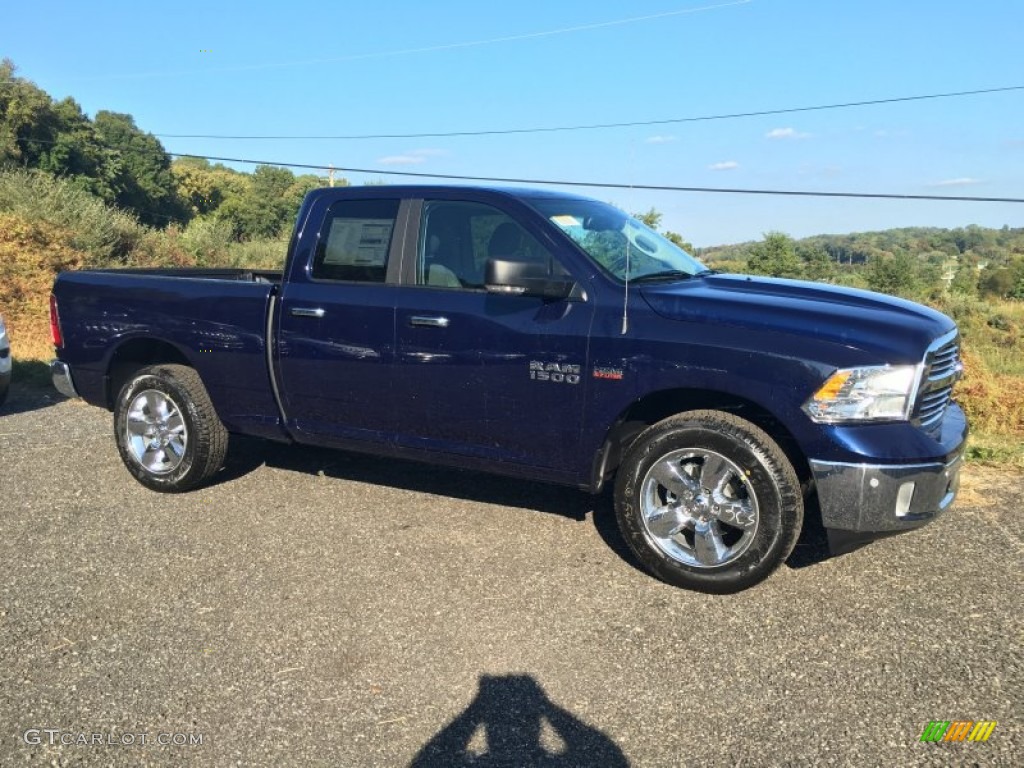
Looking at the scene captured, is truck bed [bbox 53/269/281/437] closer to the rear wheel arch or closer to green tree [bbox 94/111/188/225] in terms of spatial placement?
the rear wheel arch

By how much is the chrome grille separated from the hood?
8cm

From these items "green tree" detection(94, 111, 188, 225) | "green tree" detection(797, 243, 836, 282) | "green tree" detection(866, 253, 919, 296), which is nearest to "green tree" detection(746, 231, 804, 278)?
"green tree" detection(797, 243, 836, 282)

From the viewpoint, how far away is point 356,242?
15.5 ft

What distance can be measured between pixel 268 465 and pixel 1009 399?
689 cm

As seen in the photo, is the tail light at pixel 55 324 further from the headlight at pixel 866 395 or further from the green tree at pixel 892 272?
the green tree at pixel 892 272

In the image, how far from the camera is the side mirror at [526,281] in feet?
12.4

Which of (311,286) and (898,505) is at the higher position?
(311,286)

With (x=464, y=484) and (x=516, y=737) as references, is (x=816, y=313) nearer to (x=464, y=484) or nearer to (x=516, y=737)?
(x=516, y=737)

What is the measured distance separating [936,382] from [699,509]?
48.8 inches

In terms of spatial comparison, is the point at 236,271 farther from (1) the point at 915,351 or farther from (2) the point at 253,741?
(1) the point at 915,351

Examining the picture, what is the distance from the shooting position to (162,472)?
529 centimetres

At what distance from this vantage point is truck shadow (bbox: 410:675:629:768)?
260 cm

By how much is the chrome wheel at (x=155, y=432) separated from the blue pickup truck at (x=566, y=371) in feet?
0.05

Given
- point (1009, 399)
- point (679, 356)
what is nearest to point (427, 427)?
point (679, 356)
